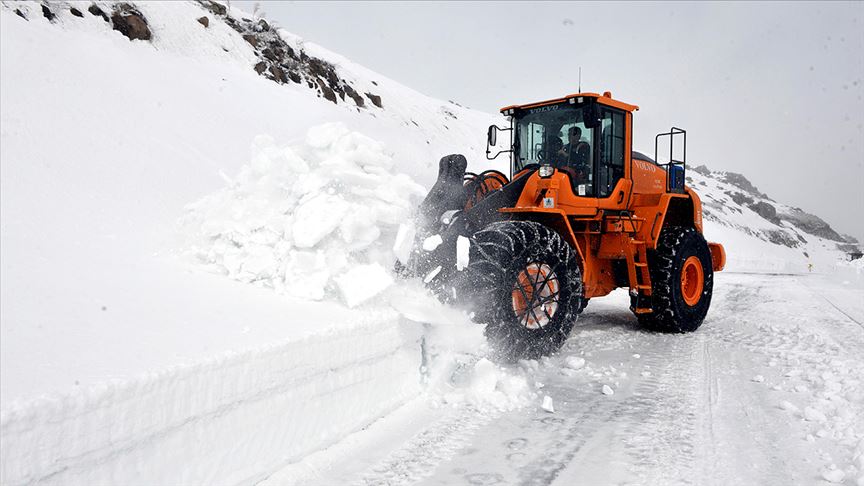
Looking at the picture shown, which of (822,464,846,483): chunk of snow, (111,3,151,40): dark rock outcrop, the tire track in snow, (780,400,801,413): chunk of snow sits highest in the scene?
(111,3,151,40): dark rock outcrop

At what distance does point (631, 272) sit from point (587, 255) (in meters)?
0.54

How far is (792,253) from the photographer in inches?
1708

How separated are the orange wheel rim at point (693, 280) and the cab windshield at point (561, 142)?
88.3 inches

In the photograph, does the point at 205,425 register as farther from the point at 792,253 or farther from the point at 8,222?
the point at 792,253

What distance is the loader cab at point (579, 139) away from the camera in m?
6.37

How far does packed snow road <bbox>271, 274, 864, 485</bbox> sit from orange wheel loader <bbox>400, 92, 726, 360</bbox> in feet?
2.07

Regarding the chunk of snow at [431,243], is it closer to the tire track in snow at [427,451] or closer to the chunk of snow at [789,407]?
the tire track in snow at [427,451]

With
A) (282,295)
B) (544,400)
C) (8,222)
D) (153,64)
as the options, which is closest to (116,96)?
(153,64)

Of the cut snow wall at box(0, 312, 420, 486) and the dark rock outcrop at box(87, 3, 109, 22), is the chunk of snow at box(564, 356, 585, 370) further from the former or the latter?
the dark rock outcrop at box(87, 3, 109, 22)

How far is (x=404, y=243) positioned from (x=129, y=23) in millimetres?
11030

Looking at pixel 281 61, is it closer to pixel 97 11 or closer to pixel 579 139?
pixel 97 11

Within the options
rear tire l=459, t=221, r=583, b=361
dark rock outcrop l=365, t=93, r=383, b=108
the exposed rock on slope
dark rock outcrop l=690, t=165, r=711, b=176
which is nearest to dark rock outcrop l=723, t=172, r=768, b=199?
dark rock outcrop l=690, t=165, r=711, b=176

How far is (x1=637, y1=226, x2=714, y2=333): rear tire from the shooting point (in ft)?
22.7

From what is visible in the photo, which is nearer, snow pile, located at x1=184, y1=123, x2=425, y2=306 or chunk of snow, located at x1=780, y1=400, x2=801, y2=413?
chunk of snow, located at x1=780, y1=400, x2=801, y2=413
